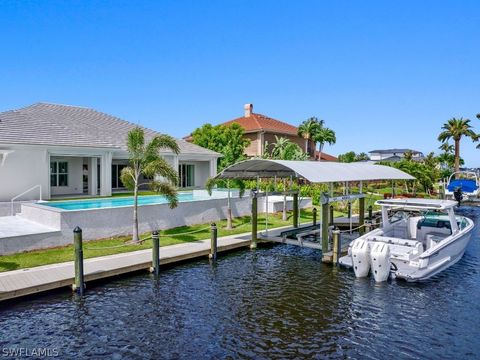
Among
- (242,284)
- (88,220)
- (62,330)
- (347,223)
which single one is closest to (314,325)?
(242,284)

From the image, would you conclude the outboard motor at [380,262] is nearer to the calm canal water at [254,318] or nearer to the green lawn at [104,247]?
the calm canal water at [254,318]

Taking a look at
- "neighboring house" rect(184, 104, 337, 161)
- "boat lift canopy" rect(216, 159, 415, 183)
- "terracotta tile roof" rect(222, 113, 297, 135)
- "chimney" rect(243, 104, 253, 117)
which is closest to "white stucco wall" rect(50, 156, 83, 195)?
"boat lift canopy" rect(216, 159, 415, 183)

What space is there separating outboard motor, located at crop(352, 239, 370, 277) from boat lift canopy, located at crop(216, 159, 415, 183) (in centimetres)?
299

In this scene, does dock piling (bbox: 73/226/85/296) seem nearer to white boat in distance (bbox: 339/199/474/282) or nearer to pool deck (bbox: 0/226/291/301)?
pool deck (bbox: 0/226/291/301)

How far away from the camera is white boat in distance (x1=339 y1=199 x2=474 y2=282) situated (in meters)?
13.2

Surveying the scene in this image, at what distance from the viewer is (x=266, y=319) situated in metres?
10.2

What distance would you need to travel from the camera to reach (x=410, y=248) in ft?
45.9

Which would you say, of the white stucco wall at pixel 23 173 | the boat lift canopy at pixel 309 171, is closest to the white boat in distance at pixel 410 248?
the boat lift canopy at pixel 309 171

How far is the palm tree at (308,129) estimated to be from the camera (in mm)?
54781

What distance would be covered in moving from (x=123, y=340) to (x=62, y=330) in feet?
5.42

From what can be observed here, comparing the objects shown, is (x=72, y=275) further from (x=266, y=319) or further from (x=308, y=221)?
(x=308, y=221)

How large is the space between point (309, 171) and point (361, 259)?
4.21 m

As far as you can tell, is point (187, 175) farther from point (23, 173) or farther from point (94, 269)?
point (94, 269)

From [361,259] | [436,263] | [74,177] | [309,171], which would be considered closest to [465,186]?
[436,263]
